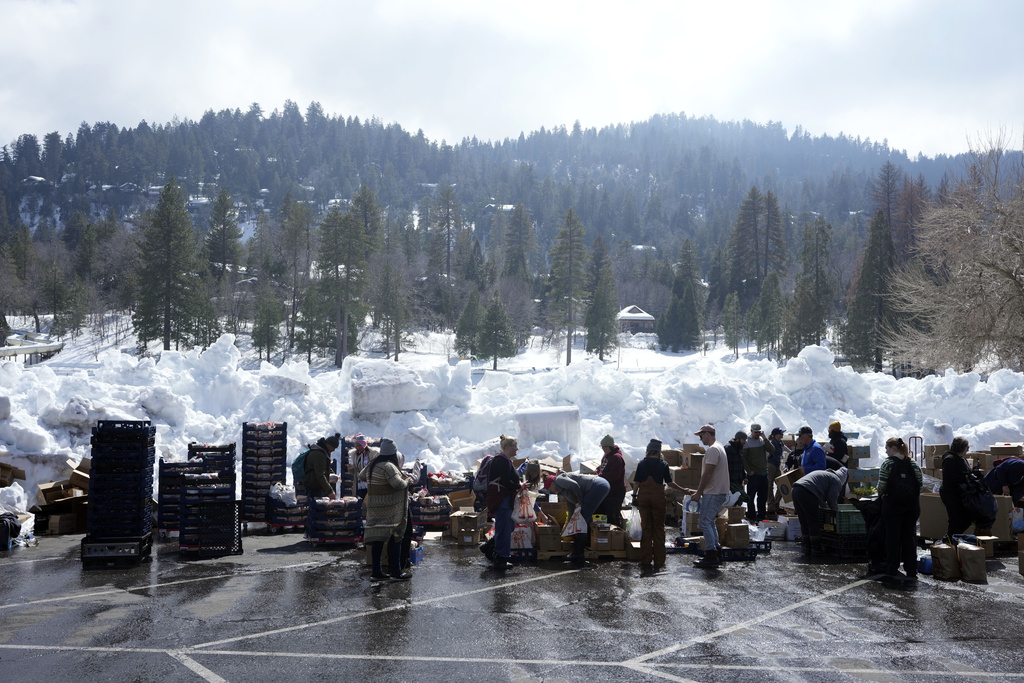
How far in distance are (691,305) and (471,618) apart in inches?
2520

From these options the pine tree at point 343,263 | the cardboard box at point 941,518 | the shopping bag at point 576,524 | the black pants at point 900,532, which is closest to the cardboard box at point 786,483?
the cardboard box at point 941,518

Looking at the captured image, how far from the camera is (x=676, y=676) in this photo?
5258 millimetres

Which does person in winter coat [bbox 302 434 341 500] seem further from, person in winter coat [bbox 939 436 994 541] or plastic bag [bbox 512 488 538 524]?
person in winter coat [bbox 939 436 994 541]

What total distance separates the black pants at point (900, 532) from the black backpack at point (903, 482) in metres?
0.09

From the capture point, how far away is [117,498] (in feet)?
28.9

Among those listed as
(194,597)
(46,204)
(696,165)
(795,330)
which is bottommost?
(194,597)

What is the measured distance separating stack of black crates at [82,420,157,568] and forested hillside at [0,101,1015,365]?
2915cm

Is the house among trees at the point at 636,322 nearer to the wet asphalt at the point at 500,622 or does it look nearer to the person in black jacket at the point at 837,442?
the person in black jacket at the point at 837,442

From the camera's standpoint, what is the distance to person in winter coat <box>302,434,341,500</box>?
1041cm

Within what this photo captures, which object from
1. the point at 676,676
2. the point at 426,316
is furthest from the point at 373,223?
the point at 676,676

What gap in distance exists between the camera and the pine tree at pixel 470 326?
55.2m

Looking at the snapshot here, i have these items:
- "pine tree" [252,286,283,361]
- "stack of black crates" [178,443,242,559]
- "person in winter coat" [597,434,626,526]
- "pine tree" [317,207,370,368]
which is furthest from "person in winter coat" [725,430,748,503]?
"pine tree" [252,286,283,361]

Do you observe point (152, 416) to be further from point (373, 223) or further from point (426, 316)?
point (426, 316)

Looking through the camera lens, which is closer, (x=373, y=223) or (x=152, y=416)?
(x=152, y=416)
